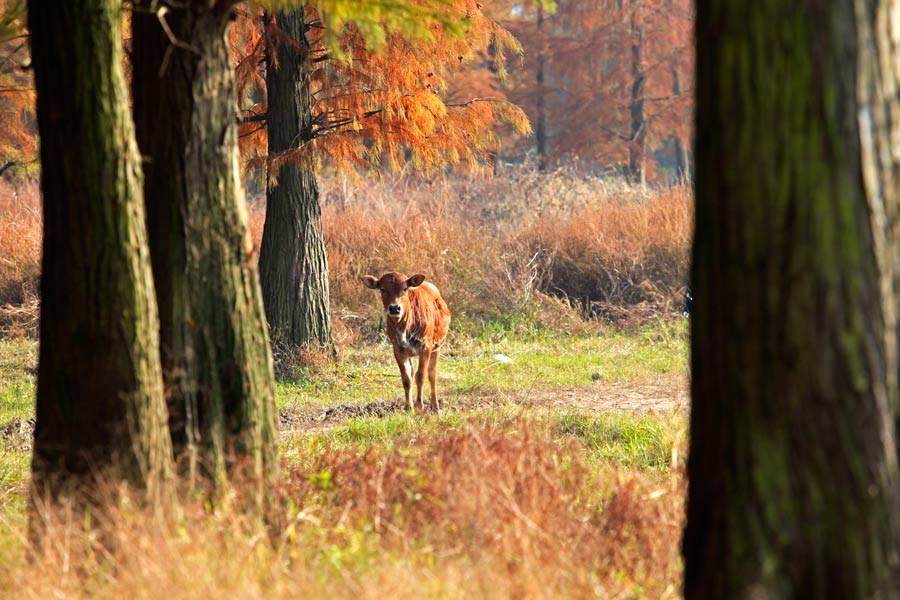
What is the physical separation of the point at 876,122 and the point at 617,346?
40.4ft

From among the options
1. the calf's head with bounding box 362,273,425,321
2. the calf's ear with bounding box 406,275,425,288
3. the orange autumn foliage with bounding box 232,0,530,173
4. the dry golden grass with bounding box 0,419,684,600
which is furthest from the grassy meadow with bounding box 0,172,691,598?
the orange autumn foliage with bounding box 232,0,530,173

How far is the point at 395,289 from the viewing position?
12.3 m

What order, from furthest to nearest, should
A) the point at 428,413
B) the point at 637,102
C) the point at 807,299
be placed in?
the point at 637,102, the point at 428,413, the point at 807,299

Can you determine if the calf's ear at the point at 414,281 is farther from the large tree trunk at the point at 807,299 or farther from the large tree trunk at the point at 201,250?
the large tree trunk at the point at 807,299

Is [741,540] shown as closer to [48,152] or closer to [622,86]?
[48,152]

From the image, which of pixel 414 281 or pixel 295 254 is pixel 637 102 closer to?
pixel 295 254

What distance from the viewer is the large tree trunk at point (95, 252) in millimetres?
5039

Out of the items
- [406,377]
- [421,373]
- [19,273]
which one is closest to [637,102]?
[19,273]

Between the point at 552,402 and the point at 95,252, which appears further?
the point at 552,402

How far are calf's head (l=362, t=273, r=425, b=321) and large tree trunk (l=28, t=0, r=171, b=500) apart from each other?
7010 mm

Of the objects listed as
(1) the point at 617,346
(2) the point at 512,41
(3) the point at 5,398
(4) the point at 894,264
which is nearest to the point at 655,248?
(1) the point at 617,346

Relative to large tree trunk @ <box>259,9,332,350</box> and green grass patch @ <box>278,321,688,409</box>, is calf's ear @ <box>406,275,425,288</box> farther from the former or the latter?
large tree trunk @ <box>259,9,332,350</box>

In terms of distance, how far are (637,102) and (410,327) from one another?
22.9m

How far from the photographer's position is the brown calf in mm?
12078
